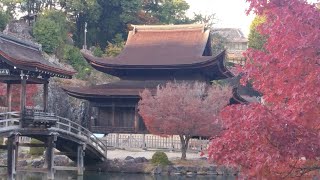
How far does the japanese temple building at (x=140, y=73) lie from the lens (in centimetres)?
3600

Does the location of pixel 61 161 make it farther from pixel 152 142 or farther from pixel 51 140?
pixel 51 140

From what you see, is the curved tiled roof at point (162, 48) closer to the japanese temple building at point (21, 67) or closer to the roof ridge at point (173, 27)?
the roof ridge at point (173, 27)

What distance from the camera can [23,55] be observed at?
22547 mm

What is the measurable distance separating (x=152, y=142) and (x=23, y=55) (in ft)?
41.5

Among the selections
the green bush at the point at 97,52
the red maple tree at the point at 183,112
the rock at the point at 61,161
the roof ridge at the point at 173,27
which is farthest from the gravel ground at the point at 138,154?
the green bush at the point at 97,52

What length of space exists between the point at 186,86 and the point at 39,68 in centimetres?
1180

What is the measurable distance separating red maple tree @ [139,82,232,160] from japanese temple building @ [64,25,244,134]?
5.42 m

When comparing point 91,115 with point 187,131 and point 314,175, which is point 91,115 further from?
point 314,175

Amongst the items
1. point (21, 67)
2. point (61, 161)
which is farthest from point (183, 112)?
point (21, 67)

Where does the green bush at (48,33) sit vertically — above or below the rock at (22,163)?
above

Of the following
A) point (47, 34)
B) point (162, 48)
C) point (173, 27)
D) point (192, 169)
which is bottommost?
point (192, 169)

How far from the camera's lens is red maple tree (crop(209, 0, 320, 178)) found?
805 cm

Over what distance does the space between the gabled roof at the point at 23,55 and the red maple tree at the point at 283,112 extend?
44.2 feet

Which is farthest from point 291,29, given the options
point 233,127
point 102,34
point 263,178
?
point 102,34
